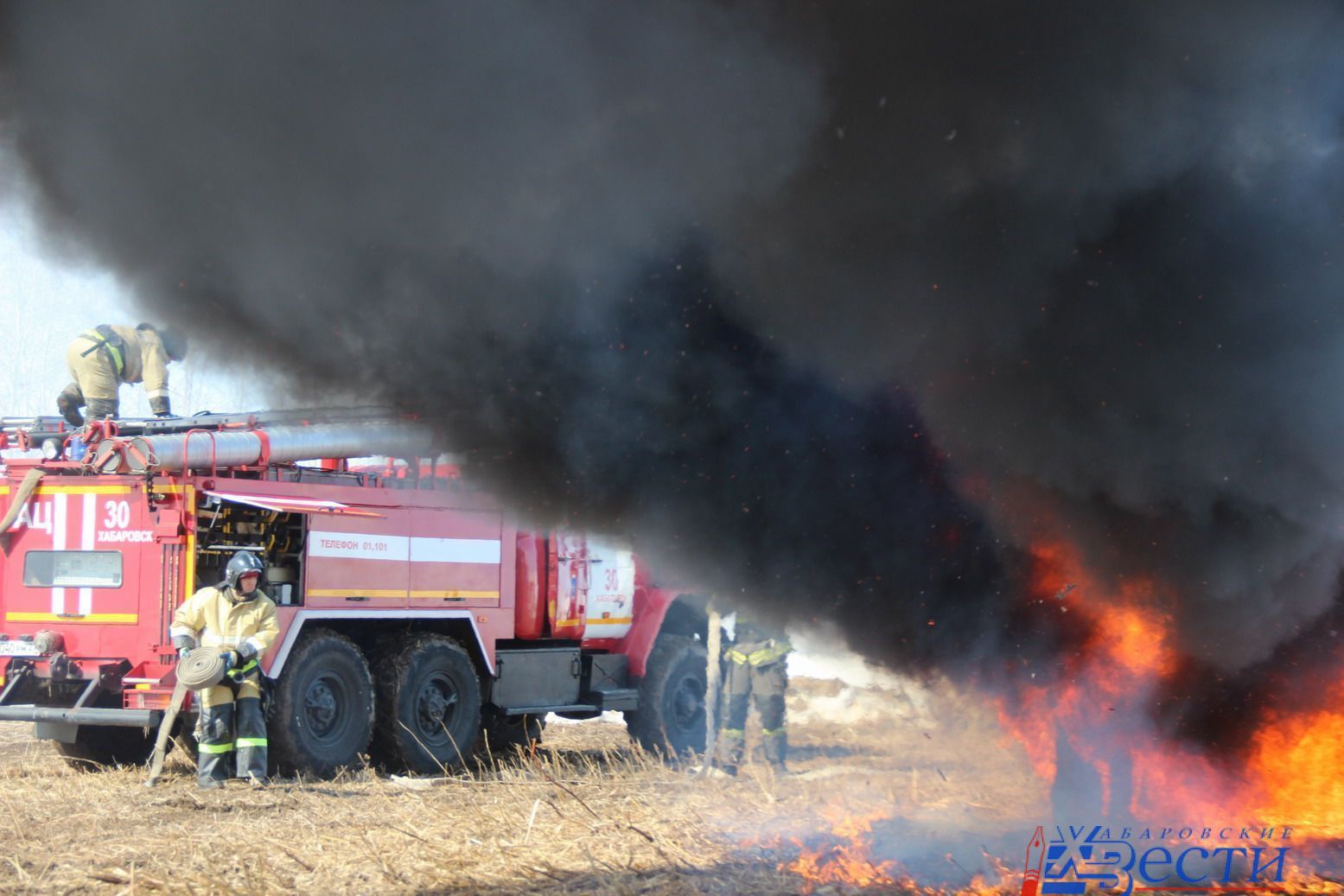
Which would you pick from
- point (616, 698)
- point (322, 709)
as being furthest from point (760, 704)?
point (322, 709)

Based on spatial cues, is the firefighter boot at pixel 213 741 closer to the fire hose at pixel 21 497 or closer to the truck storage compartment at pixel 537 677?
the fire hose at pixel 21 497

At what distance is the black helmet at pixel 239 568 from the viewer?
9883 mm

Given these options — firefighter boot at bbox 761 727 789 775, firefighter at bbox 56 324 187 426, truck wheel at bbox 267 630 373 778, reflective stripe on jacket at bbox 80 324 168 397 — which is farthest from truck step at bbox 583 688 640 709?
Result: reflective stripe on jacket at bbox 80 324 168 397

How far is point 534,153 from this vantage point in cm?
686

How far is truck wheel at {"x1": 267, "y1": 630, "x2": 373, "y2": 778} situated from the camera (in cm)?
1033

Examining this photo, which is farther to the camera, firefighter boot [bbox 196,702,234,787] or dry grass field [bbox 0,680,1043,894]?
firefighter boot [bbox 196,702,234,787]

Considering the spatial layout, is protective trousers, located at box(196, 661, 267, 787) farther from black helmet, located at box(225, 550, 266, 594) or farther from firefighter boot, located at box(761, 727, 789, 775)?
firefighter boot, located at box(761, 727, 789, 775)

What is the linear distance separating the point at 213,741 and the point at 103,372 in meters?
3.51

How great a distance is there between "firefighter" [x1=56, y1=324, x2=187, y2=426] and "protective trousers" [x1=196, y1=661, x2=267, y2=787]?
249cm

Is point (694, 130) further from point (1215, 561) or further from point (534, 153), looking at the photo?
point (1215, 561)

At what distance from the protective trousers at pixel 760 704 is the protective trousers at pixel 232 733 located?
4109mm

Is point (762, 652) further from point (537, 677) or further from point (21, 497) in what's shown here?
point (21, 497)

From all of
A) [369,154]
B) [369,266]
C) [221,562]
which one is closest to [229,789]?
[221,562]

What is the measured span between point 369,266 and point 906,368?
3169mm
